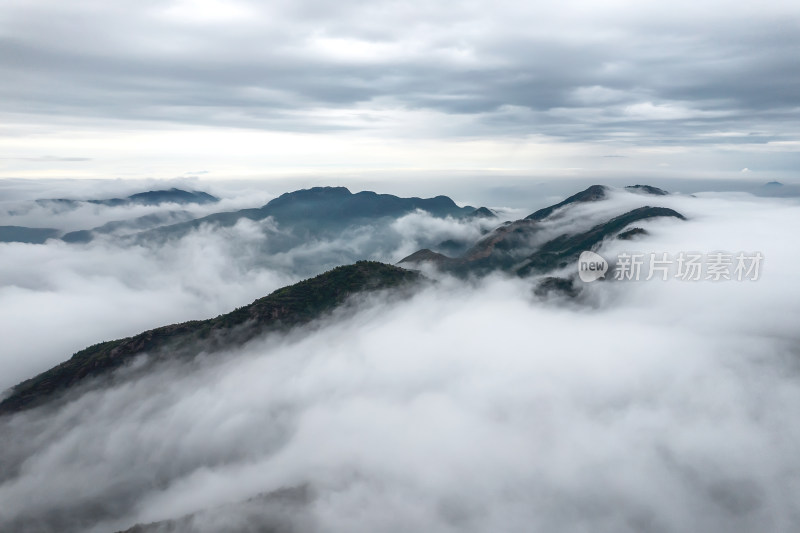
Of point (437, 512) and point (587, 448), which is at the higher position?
point (587, 448)

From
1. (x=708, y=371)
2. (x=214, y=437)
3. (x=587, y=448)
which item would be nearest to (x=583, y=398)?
(x=587, y=448)

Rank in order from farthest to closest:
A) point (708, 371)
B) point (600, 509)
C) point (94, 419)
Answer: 1. point (94, 419)
2. point (708, 371)
3. point (600, 509)

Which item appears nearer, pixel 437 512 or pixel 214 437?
pixel 437 512

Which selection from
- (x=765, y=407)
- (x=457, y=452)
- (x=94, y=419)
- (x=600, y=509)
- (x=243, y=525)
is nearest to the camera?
(x=243, y=525)

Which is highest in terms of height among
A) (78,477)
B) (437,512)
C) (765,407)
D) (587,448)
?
(765,407)

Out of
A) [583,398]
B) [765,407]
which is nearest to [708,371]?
[765,407]

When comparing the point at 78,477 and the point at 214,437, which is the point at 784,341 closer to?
the point at 214,437

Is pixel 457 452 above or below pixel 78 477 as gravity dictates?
above

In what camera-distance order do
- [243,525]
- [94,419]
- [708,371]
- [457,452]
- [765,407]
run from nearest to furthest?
[243,525] → [765,407] → [457,452] → [708,371] → [94,419]

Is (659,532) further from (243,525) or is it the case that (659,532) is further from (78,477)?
(78,477)
